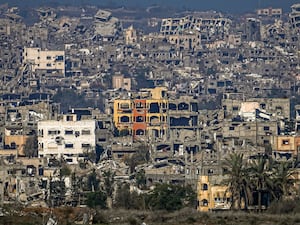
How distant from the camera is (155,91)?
209 ft

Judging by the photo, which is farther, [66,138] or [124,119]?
[124,119]

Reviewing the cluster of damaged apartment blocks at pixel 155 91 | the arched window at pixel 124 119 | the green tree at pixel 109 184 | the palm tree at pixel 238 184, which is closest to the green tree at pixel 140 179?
the cluster of damaged apartment blocks at pixel 155 91

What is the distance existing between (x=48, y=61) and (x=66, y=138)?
37573mm

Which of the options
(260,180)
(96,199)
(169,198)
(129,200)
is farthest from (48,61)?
(260,180)

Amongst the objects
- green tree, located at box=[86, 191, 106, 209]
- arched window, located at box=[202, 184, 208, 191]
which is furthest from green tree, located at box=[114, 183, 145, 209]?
arched window, located at box=[202, 184, 208, 191]

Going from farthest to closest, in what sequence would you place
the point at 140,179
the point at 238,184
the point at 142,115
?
the point at 142,115 → the point at 140,179 → the point at 238,184

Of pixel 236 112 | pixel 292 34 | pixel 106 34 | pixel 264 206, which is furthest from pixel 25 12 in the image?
pixel 264 206

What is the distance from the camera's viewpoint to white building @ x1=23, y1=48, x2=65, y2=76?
88438mm

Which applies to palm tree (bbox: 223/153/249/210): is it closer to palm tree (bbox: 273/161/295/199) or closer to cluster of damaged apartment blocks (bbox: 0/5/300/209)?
palm tree (bbox: 273/161/295/199)

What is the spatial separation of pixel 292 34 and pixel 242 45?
352 centimetres

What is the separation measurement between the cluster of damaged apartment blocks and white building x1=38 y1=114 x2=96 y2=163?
0.03 m

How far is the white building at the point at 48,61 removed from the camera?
88438 mm

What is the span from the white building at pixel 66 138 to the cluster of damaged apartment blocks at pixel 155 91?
3cm

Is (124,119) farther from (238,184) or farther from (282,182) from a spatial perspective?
(282,182)
